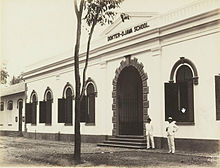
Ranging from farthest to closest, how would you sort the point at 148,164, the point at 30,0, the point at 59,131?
the point at 59,131 < the point at 148,164 < the point at 30,0

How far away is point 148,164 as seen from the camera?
35.1 feet

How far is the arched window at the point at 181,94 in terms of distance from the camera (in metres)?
13.7

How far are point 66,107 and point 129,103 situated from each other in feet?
14.4

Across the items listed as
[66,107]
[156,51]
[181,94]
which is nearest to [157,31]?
[156,51]

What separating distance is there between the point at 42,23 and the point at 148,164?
5134mm

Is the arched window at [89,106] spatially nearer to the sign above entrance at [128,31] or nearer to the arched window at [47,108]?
the sign above entrance at [128,31]

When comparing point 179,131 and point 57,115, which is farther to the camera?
point 57,115

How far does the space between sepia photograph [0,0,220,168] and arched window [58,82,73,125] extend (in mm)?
51

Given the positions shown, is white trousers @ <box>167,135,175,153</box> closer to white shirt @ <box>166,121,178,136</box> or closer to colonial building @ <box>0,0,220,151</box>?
white shirt @ <box>166,121,178,136</box>

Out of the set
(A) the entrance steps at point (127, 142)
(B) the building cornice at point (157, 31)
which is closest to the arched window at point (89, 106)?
(B) the building cornice at point (157, 31)

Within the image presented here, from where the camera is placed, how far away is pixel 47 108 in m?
22.8

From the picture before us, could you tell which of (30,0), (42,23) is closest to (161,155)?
(42,23)

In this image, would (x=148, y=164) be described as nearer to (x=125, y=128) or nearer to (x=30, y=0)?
(x=30, y=0)

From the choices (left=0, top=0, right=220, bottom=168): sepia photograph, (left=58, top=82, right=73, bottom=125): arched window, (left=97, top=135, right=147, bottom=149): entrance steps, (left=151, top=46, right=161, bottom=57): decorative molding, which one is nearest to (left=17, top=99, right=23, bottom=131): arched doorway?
(left=0, top=0, right=220, bottom=168): sepia photograph
